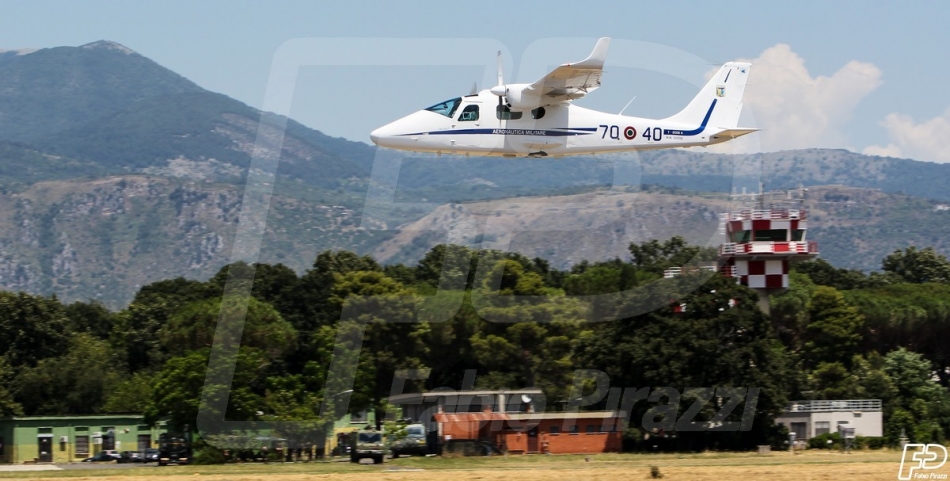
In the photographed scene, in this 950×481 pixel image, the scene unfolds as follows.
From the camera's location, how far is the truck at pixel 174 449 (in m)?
37.3

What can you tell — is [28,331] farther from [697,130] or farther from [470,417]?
[697,130]

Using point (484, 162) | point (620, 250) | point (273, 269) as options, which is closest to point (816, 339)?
point (620, 250)

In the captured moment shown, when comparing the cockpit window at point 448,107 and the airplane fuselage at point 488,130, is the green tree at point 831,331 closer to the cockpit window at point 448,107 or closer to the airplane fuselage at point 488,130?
the airplane fuselage at point 488,130

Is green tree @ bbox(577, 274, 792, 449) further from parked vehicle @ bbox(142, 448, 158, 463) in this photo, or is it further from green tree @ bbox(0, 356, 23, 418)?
green tree @ bbox(0, 356, 23, 418)

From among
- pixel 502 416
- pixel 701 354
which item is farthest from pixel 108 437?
pixel 701 354

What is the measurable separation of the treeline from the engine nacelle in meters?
12.8


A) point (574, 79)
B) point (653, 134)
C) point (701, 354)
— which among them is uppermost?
point (574, 79)

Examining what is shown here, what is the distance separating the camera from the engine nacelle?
25.5m

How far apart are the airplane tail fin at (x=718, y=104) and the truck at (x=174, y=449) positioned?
18844 mm

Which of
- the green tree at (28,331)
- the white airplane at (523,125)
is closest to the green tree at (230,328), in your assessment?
the green tree at (28,331)

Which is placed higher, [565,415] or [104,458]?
[565,415]

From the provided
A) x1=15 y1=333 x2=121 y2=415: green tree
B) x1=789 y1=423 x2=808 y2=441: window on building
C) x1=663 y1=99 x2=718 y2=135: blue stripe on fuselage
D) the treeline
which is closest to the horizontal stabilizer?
x1=663 y1=99 x2=718 y2=135: blue stripe on fuselage

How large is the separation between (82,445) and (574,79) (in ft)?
94.7

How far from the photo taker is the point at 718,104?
94.8 feet
